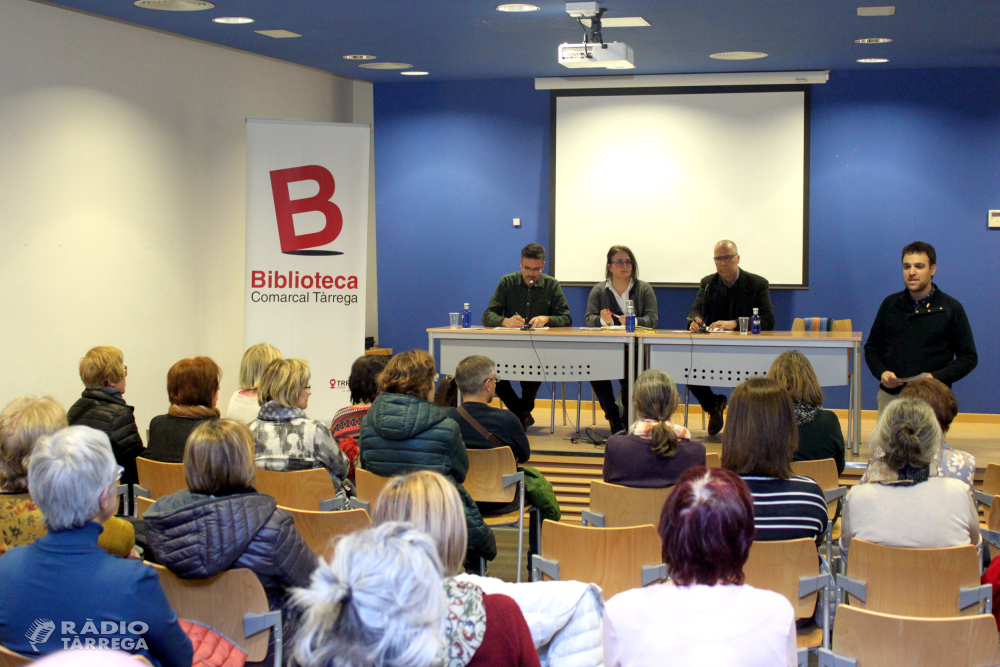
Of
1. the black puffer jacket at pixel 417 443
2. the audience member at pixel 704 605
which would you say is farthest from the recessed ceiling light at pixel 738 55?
the audience member at pixel 704 605

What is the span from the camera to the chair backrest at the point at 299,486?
3389mm

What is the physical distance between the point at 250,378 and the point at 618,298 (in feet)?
9.81

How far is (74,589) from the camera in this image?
1926 mm

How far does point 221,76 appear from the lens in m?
7.08

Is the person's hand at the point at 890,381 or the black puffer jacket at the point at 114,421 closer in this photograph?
the black puffer jacket at the point at 114,421

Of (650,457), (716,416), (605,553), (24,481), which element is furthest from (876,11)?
(24,481)

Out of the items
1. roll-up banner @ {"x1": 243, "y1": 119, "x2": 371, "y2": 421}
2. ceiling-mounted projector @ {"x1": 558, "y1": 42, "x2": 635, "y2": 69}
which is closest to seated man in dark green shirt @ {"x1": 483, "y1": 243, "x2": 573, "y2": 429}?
roll-up banner @ {"x1": 243, "y1": 119, "x2": 371, "y2": 421}

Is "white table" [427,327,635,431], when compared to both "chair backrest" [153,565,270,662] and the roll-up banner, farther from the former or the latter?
"chair backrest" [153,565,270,662]

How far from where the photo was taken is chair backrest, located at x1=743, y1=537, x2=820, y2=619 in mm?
2547

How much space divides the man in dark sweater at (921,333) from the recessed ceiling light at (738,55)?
2274 mm

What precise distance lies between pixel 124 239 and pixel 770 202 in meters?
5.10

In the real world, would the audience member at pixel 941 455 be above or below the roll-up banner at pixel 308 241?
below

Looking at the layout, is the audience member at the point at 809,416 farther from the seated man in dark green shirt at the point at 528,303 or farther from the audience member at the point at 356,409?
the seated man in dark green shirt at the point at 528,303

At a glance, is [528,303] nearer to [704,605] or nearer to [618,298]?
[618,298]
